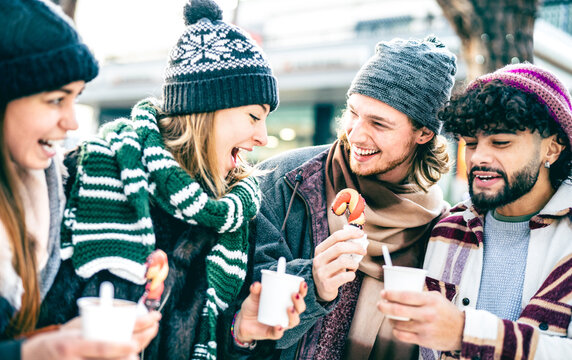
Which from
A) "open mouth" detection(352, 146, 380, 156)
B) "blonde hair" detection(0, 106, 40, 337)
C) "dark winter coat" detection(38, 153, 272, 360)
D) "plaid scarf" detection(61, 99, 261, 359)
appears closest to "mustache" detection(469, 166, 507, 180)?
"open mouth" detection(352, 146, 380, 156)

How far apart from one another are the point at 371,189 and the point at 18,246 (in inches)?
81.4

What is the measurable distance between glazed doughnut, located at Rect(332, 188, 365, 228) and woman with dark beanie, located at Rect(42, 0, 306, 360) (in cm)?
43

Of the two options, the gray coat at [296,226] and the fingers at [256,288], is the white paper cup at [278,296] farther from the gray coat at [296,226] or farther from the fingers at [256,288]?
the gray coat at [296,226]

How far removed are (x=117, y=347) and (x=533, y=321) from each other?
6.16ft

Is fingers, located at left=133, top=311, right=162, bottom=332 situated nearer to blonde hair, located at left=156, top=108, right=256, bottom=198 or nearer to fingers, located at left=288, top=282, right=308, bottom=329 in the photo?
fingers, located at left=288, top=282, right=308, bottom=329

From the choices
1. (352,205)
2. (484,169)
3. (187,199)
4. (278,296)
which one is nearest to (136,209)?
(187,199)

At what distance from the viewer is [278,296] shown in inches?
82.6

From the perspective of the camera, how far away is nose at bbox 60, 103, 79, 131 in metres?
1.82

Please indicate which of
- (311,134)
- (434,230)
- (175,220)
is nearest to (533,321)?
(434,230)

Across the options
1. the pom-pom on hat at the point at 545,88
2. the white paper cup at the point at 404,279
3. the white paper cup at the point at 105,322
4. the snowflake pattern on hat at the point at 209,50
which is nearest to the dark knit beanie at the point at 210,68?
the snowflake pattern on hat at the point at 209,50

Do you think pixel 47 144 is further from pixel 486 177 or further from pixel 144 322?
pixel 486 177

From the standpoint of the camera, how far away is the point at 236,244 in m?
2.47

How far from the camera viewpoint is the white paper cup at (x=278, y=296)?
6.86 feet

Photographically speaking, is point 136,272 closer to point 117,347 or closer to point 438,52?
point 117,347
